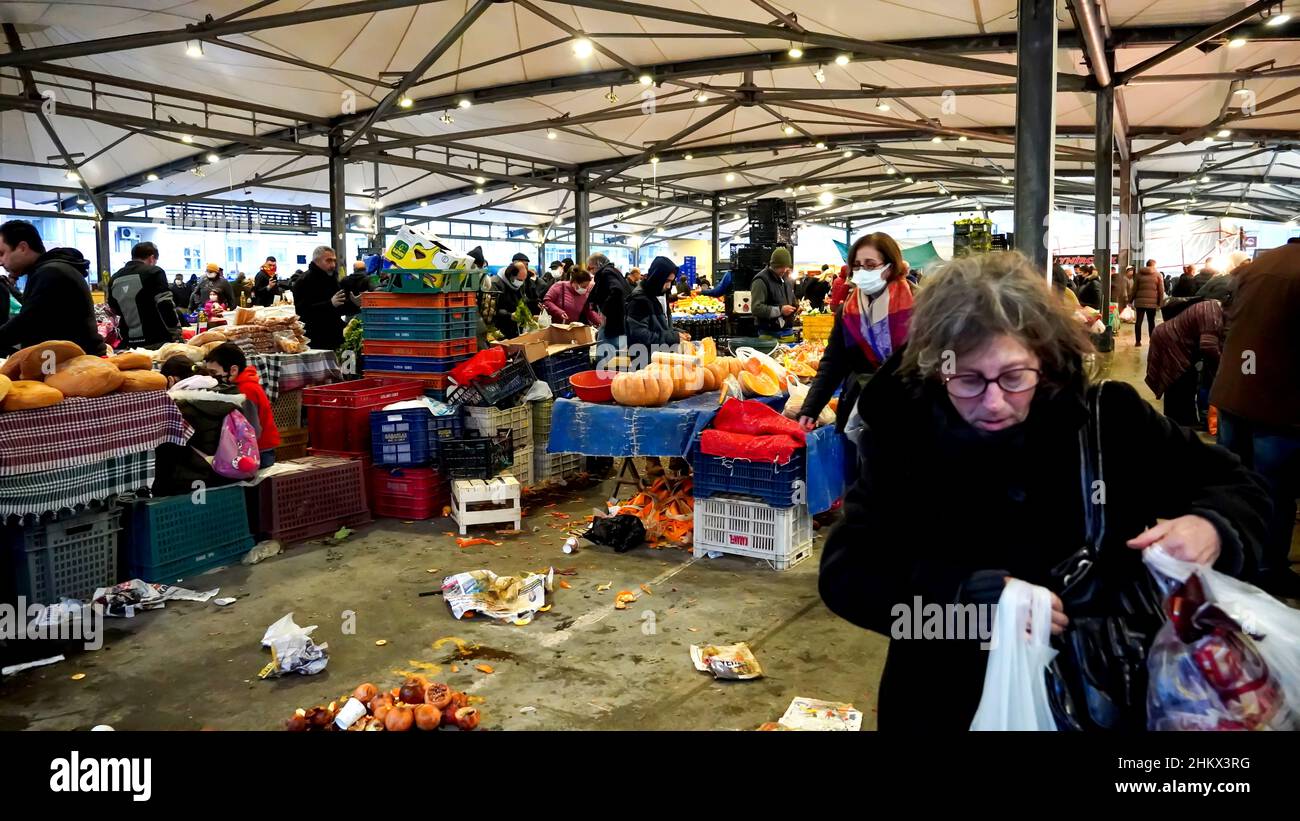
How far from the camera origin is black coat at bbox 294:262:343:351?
8.11 m

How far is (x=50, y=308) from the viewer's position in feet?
16.0

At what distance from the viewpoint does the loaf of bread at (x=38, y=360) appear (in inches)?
168

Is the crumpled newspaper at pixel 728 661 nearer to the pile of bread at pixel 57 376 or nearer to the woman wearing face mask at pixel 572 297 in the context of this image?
the pile of bread at pixel 57 376

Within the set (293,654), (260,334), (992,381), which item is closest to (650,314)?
(260,334)

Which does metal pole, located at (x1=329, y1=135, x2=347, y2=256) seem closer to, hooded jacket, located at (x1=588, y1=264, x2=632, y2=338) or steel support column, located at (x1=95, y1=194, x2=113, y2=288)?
steel support column, located at (x1=95, y1=194, x2=113, y2=288)

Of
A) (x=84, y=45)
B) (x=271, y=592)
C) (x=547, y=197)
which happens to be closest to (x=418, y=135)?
(x=84, y=45)

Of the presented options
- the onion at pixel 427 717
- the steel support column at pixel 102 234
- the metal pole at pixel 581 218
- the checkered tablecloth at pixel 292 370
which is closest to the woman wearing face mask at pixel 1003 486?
the onion at pixel 427 717

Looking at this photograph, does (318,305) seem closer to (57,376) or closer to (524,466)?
(524,466)

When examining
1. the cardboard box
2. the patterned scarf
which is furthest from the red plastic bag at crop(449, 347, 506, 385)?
the patterned scarf

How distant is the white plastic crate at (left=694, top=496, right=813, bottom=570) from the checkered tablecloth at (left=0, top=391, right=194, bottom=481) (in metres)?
3.02

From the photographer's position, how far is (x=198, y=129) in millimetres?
13383

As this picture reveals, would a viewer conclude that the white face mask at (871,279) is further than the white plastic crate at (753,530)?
No

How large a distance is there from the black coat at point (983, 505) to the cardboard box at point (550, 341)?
5.59 meters
